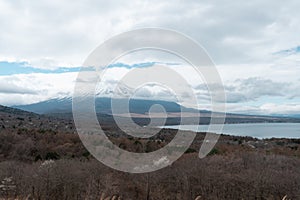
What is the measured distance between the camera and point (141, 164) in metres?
32.2

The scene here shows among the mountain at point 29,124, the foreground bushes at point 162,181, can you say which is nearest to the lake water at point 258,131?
the foreground bushes at point 162,181

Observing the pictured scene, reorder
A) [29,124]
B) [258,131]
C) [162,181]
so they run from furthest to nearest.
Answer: [258,131], [29,124], [162,181]

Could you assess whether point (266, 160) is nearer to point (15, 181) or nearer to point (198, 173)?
point (198, 173)

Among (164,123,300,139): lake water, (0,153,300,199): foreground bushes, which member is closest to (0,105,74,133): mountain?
(164,123,300,139): lake water

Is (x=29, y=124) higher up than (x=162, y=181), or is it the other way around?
(x=29, y=124)

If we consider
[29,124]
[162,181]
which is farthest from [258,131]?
[162,181]

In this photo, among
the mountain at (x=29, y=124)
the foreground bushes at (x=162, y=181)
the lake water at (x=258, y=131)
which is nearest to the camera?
the foreground bushes at (x=162, y=181)

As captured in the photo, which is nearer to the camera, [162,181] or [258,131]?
[162,181]

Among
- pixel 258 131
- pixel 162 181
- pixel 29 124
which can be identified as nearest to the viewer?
pixel 162 181

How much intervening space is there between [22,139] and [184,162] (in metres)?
24.4

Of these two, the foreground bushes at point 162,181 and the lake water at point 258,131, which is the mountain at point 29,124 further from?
the foreground bushes at point 162,181

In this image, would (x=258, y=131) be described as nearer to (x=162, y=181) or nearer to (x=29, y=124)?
(x=29, y=124)

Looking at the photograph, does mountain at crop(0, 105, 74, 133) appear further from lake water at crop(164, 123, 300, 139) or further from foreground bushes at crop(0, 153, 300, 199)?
foreground bushes at crop(0, 153, 300, 199)

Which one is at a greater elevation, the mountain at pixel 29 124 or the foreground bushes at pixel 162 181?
the mountain at pixel 29 124
